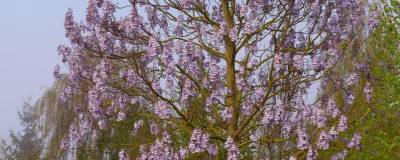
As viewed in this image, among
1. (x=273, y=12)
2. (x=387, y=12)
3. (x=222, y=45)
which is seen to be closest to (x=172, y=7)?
(x=222, y=45)

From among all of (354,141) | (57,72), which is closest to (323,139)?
(354,141)

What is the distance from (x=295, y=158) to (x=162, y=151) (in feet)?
7.20

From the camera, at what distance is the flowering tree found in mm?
9492

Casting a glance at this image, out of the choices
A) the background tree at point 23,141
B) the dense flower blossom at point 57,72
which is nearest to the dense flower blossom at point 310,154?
the dense flower blossom at point 57,72

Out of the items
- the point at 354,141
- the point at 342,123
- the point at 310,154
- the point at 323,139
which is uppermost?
the point at 354,141

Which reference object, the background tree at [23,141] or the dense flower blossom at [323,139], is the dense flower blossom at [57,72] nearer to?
the dense flower blossom at [323,139]

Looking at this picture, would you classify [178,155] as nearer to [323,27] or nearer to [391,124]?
[323,27]

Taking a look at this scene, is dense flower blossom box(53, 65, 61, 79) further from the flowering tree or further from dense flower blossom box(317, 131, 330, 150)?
dense flower blossom box(317, 131, 330, 150)

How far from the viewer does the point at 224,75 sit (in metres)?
11.1

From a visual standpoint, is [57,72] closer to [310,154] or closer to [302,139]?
[302,139]

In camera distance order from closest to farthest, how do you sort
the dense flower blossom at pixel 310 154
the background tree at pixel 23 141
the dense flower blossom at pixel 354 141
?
the dense flower blossom at pixel 310 154
the dense flower blossom at pixel 354 141
the background tree at pixel 23 141

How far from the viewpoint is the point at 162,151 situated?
984 centimetres

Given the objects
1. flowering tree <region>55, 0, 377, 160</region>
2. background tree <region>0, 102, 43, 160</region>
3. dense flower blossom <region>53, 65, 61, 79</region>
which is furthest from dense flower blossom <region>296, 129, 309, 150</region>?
background tree <region>0, 102, 43, 160</region>

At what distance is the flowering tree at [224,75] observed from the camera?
9.49 m
